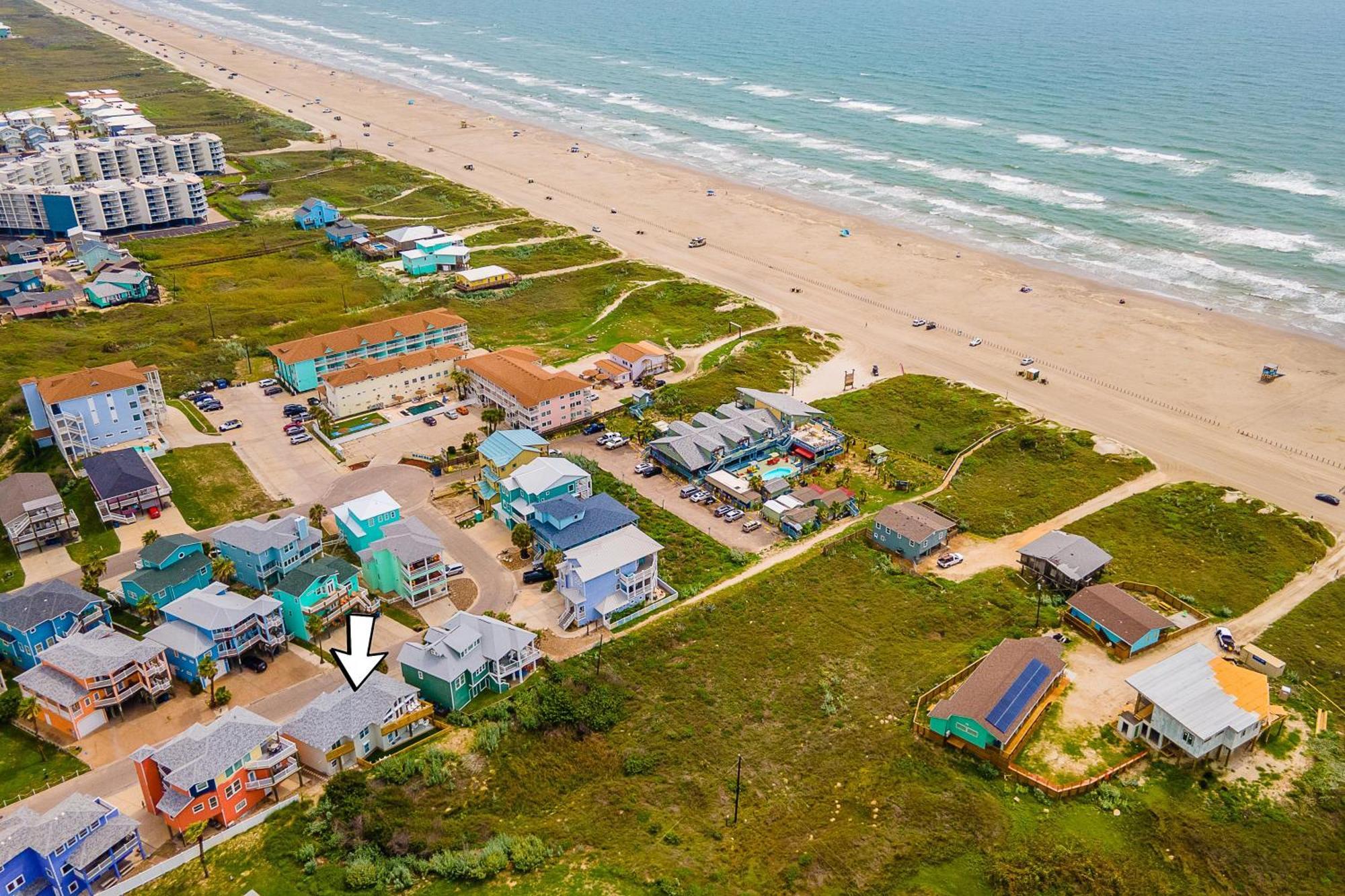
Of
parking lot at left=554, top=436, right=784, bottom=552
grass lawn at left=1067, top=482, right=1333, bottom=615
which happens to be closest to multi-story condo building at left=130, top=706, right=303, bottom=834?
parking lot at left=554, top=436, right=784, bottom=552

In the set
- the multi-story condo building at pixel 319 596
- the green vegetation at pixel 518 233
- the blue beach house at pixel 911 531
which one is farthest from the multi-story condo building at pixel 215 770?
the green vegetation at pixel 518 233

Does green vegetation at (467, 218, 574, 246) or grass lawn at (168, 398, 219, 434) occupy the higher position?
green vegetation at (467, 218, 574, 246)

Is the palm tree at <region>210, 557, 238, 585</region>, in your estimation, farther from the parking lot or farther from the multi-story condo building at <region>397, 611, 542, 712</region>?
the parking lot

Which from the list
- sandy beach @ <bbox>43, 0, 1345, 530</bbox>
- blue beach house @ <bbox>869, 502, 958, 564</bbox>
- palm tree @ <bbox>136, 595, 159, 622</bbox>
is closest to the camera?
palm tree @ <bbox>136, 595, 159, 622</bbox>

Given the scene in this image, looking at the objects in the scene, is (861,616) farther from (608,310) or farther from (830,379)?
(608,310)

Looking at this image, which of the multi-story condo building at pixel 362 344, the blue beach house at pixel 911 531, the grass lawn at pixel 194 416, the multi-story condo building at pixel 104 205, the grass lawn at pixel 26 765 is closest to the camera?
the grass lawn at pixel 26 765

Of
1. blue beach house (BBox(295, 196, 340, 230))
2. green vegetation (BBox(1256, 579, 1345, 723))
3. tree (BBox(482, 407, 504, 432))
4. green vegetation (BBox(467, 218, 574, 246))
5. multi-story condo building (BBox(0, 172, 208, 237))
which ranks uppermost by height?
green vegetation (BBox(1256, 579, 1345, 723))

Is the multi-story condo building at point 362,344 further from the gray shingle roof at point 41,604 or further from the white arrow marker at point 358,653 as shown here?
the white arrow marker at point 358,653
